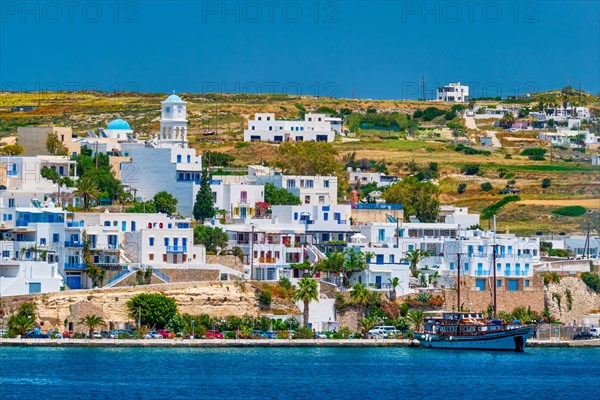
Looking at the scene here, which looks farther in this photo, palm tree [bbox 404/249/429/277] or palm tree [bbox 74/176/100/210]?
palm tree [bbox 74/176/100/210]

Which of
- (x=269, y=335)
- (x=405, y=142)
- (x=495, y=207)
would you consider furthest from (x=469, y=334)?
(x=405, y=142)

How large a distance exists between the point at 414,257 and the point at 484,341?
328 inches

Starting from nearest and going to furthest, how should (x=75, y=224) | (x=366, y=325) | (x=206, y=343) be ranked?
(x=206, y=343), (x=366, y=325), (x=75, y=224)

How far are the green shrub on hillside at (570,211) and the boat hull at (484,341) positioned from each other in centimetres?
3232

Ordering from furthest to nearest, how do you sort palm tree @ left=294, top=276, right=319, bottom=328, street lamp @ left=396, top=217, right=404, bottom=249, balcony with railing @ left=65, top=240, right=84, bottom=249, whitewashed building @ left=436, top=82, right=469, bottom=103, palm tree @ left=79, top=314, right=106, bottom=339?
1. whitewashed building @ left=436, top=82, right=469, bottom=103
2. street lamp @ left=396, top=217, right=404, bottom=249
3. balcony with railing @ left=65, top=240, right=84, bottom=249
4. palm tree @ left=294, top=276, right=319, bottom=328
5. palm tree @ left=79, top=314, right=106, bottom=339

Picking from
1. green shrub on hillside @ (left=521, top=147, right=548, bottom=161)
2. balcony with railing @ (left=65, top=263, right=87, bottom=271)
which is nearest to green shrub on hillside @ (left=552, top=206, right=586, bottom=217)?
green shrub on hillside @ (left=521, top=147, right=548, bottom=161)

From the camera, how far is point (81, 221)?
3413 inches

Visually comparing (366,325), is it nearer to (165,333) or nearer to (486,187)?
(165,333)

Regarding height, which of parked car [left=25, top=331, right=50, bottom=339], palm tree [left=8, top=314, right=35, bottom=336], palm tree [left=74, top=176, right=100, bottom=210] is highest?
palm tree [left=74, top=176, right=100, bottom=210]

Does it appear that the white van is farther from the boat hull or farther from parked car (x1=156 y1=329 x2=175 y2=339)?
parked car (x1=156 y1=329 x2=175 y2=339)

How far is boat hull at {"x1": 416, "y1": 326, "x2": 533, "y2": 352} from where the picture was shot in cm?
8331

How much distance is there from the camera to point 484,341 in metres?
84.3

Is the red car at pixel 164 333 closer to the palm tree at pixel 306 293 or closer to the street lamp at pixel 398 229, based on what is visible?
the palm tree at pixel 306 293

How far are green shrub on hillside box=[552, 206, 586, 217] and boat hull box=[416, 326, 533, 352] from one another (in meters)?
32.3
